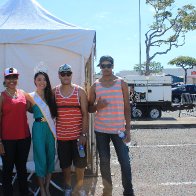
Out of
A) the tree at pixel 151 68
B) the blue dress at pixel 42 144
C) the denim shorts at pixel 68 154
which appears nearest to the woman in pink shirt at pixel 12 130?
the blue dress at pixel 42 144

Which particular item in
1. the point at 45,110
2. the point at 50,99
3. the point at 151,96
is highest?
the point at 50,99

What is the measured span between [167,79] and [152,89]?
0.88m

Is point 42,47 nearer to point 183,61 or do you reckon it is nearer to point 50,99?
point 50,99

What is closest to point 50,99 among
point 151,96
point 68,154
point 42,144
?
point 42,144

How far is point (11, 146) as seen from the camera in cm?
468

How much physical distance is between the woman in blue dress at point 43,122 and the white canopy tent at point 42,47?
100cm

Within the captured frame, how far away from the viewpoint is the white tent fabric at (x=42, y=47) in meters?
5.69

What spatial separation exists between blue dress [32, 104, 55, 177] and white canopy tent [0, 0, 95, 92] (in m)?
1.16

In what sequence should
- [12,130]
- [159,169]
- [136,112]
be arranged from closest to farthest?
[12,130], [159,169], [136,112]

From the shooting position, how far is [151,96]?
17.1 m

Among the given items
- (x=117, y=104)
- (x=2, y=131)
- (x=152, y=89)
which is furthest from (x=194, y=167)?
(x=152, y=89)

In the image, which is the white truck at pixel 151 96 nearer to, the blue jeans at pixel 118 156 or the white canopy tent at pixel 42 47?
the white canopy tent at pixel 42 47

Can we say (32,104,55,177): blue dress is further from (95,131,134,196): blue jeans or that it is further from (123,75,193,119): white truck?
(123,75,193,119): white truck

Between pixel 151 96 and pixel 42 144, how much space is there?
12.7 m
